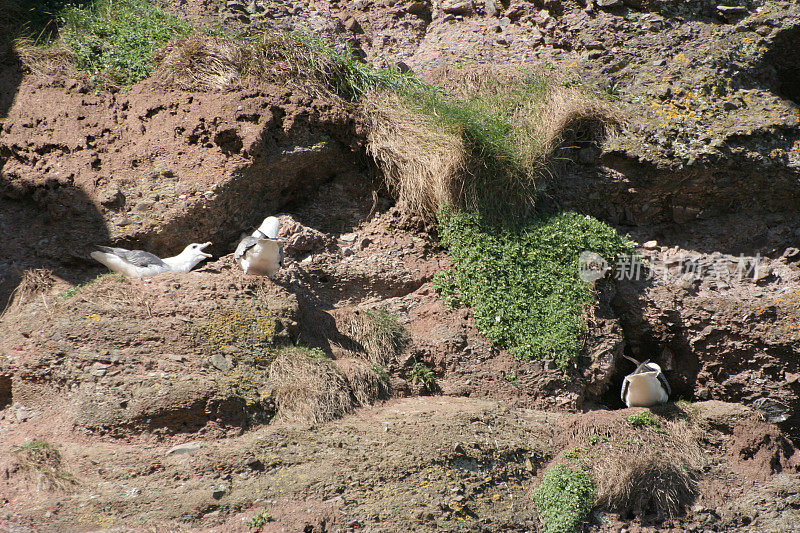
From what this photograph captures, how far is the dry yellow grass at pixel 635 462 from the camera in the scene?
4.59 m

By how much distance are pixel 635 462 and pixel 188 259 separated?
141 inches

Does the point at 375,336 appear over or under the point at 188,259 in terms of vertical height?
under

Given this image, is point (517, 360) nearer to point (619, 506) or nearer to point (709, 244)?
point (619, 506)

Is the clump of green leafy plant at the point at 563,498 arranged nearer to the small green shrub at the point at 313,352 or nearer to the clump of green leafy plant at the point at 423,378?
the clump of green leafy plant at the point at 423,378

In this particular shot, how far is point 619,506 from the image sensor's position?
459 cm

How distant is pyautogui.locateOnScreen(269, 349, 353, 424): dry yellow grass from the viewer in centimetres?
446

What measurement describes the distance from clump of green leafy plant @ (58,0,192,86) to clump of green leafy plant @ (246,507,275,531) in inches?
174

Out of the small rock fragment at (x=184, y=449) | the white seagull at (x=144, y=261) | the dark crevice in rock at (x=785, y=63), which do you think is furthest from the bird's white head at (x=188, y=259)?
the dark crevice in rock at (x=785, y=63)

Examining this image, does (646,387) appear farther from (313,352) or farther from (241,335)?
(241,335)

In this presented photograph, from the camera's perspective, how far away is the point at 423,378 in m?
5.31

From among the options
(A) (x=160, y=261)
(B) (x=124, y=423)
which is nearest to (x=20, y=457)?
(B) (x=124, y=423)

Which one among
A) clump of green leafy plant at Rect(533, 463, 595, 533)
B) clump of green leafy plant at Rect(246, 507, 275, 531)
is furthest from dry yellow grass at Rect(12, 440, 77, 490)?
clump of green leafy plant at Rect(533, 463, 595, 533)

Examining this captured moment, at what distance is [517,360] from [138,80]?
4.37 metres

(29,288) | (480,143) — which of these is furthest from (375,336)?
(29,288)
